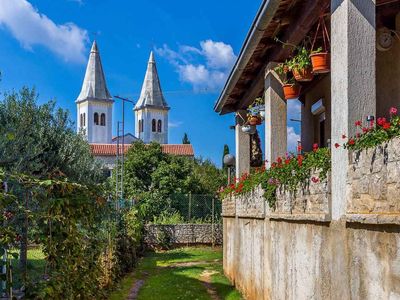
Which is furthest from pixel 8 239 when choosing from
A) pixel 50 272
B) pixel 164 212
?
pixel 164 212

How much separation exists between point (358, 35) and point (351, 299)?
97.2 inches

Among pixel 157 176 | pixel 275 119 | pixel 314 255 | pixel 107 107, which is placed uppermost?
pixel 107 107

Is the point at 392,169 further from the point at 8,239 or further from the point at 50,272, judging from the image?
the point at 50,272

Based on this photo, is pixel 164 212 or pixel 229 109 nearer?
pixel 229 109

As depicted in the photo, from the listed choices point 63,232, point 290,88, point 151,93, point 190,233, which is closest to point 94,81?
point 151,93

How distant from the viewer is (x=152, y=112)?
3174 inches

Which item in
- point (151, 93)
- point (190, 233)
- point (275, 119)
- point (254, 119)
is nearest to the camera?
point (275, 119)

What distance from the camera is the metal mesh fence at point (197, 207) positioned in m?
26.6

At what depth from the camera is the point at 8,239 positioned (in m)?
5.09

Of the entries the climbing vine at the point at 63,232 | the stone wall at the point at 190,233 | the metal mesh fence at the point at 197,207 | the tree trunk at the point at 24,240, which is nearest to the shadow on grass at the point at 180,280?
the climbing vine at the point at 63,232

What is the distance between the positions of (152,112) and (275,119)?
71.9 metres

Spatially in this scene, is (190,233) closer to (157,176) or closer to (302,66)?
(157,176)

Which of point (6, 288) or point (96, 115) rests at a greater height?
point (96, 115)

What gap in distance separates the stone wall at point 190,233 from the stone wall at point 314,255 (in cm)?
1362
